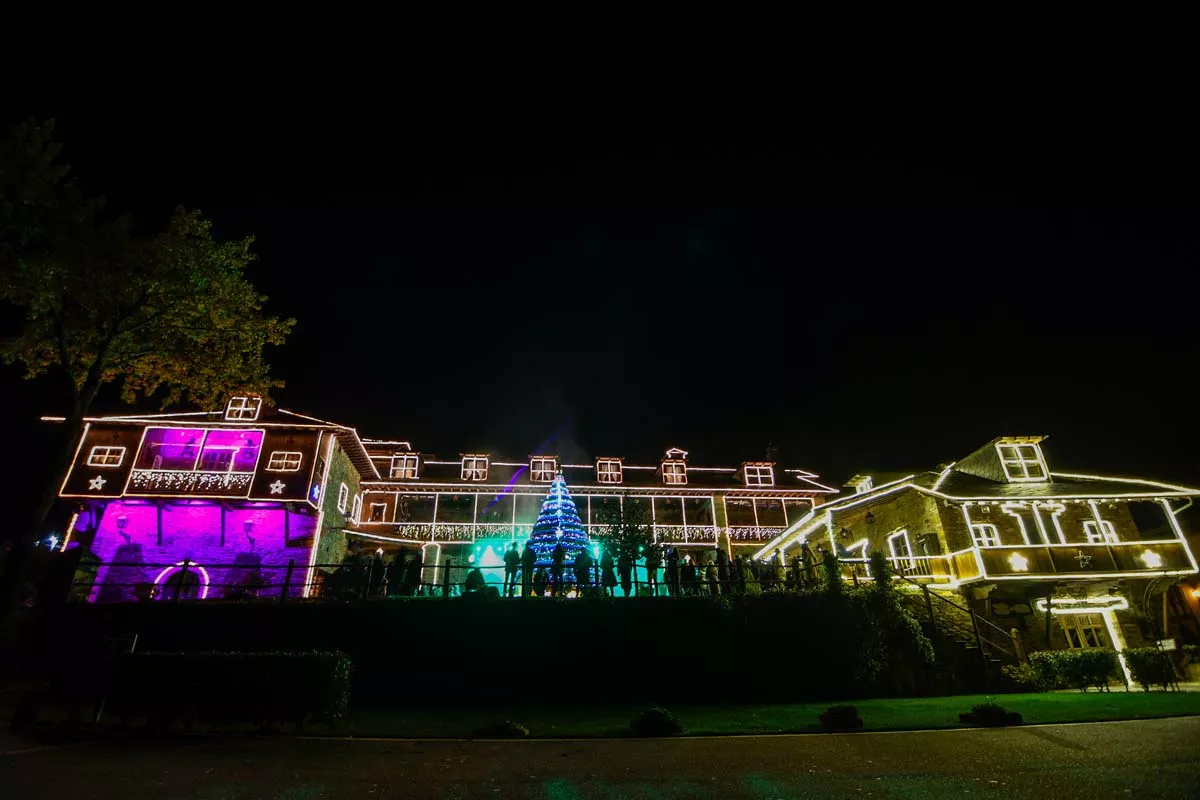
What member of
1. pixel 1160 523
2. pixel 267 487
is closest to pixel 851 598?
pixel 267 487

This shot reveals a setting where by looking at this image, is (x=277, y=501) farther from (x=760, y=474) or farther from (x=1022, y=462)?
(x=1022, y=462)

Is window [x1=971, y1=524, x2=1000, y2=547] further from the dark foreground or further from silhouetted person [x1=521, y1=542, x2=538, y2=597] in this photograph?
silhouetted person [x1=521, y1=542, x2=538, y2=597]

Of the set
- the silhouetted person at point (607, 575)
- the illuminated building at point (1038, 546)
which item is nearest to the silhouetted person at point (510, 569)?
the silhouetted person at point (607, 575)

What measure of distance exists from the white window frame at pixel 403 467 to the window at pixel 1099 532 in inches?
1158

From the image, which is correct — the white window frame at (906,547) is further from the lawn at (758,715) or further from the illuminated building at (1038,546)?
the lawn at (758,715)

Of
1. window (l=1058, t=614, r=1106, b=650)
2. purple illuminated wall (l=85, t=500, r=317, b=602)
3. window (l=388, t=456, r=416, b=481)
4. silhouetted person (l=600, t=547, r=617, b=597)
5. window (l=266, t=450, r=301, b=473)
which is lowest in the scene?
window (l=1058, t=614, r=1106, b=650)

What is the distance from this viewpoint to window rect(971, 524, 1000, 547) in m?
18.8

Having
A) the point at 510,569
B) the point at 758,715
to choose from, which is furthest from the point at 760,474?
the point at 758,715

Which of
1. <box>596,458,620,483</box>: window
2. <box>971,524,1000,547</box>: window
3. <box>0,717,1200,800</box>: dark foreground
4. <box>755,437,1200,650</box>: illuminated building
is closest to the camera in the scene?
<box>0,717,1200,800</box>: dark foreground

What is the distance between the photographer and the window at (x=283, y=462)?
2391cm

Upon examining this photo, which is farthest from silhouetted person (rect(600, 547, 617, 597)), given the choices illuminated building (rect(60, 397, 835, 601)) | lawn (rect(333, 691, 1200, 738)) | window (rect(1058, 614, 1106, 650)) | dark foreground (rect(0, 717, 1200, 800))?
window (rect(1058, 614, 1106, 650))

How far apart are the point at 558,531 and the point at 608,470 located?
13.3 m

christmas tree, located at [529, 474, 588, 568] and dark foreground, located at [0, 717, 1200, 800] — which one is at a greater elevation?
christmas tree, located at [529, 474, 588, 568]

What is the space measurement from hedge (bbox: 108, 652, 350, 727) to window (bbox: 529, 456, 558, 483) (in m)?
21.6
